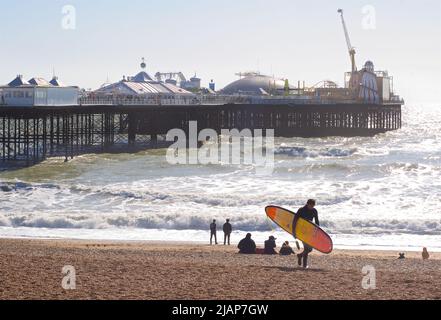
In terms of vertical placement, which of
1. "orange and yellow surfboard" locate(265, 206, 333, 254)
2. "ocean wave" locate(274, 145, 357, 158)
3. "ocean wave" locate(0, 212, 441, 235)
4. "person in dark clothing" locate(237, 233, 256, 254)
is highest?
"ocean wave" locate(274, 145, 357, 158)

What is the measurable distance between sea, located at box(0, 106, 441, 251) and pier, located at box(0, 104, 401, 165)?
2.07m

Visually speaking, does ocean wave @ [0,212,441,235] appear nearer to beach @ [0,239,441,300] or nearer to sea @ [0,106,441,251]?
sea @ [0,106,441,251]

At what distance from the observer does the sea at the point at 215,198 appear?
21406 millimetres

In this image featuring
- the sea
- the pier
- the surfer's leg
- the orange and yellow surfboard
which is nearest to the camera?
the surfer's leg

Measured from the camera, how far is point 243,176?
112ft

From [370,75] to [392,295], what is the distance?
65349 millimetres

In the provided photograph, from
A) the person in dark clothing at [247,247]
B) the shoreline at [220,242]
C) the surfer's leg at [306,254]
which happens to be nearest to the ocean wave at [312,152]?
the shoreline at [220,242]

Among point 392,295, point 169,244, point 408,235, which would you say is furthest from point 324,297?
point 408,235

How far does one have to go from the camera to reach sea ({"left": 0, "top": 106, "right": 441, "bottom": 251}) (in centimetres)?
2141

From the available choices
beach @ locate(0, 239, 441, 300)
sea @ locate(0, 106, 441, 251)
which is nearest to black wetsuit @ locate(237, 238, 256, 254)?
beach @ locate(0, 239, 441, 300)

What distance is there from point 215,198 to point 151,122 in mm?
21260

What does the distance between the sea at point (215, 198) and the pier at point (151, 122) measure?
2.07m

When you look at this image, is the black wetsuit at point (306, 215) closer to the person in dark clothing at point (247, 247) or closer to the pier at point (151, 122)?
the person in dark clothing at point (247, 247)

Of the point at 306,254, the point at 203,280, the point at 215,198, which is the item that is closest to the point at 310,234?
the point at 306,254
